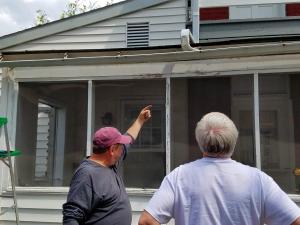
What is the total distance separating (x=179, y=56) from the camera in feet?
15.5

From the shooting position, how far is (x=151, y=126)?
503cm

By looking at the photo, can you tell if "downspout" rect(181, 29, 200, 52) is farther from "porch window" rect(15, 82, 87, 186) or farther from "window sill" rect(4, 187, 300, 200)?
"window sill" rect(4, 187, 300, 200)

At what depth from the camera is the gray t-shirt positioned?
2752 mm

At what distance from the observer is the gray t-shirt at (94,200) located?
108 inches

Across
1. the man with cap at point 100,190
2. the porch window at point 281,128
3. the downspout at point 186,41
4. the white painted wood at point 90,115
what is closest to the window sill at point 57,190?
the white painted wood at point 90,115

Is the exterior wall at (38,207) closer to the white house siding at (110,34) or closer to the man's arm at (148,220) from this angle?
the man's arm at (148,220)

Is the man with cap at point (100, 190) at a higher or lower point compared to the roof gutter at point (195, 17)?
lower

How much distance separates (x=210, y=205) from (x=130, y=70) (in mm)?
3054

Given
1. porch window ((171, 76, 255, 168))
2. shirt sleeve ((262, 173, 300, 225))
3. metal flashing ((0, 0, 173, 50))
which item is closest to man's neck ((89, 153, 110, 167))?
shirt sleeve ((262, 173, 300, 225))

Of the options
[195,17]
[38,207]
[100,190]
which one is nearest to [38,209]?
[38,207]

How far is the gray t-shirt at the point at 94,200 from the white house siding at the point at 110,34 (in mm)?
5690

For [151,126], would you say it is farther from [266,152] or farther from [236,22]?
[236,22]

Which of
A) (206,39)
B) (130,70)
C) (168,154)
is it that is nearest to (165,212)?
(168,154)

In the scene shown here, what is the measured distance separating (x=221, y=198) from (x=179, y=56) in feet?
9.10
